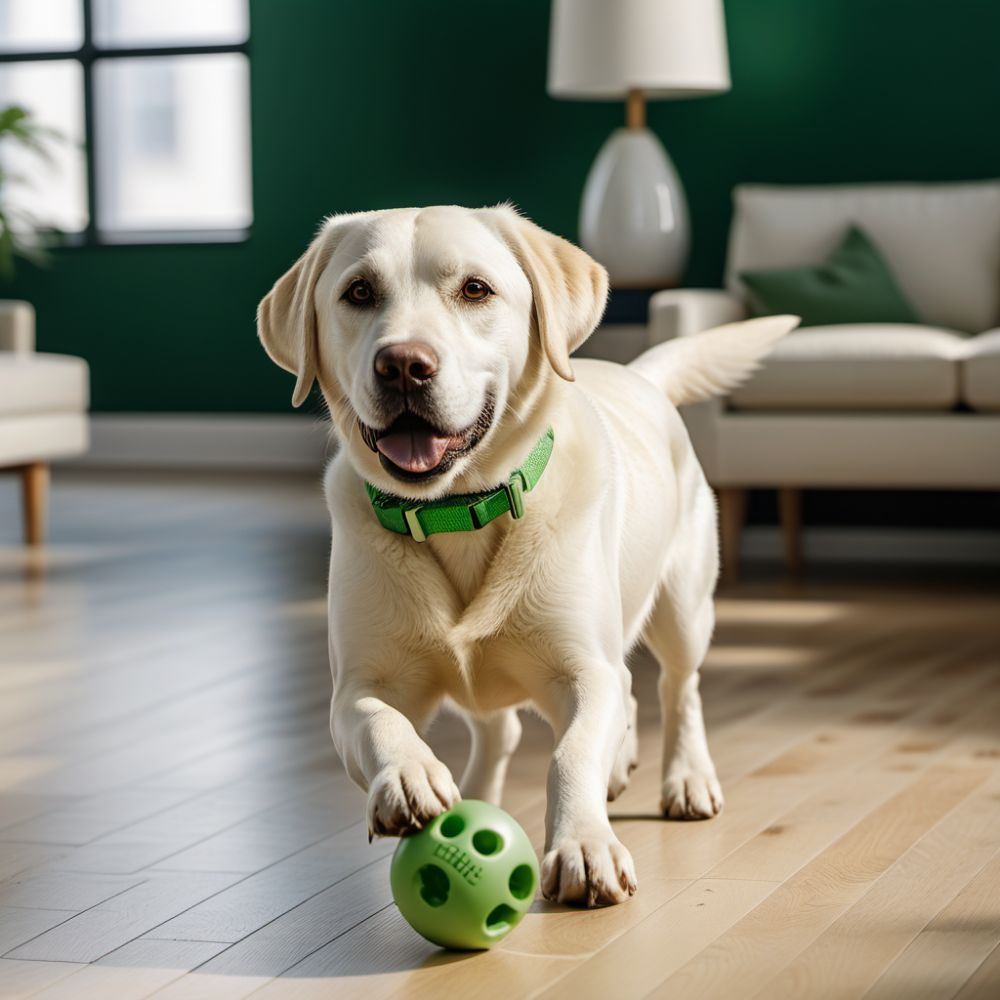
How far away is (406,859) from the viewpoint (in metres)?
1.64

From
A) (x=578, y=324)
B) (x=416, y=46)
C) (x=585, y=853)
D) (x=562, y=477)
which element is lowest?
(x=585, y=853)

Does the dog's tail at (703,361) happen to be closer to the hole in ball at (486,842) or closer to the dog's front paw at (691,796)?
the dog's front paw at (691,796)

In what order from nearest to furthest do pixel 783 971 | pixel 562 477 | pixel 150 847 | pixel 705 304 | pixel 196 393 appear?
pixel 783 971, pixel 562 477, pixel 150 847, pixel 705 304, pixel 196 393

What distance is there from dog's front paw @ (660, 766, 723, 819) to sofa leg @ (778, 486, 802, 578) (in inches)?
95.3

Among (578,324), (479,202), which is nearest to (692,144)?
(479,202)

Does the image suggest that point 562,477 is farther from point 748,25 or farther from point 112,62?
point 112,62

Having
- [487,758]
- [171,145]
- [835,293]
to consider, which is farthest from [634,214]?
[487,758]

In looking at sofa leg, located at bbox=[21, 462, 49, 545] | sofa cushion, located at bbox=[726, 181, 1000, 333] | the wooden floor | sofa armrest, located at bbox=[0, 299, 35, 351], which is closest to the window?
sofa armrest, located at bbox=[0, 299, 35, 351]

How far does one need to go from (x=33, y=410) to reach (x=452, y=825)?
3.50 metres

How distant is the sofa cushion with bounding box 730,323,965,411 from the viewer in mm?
4230

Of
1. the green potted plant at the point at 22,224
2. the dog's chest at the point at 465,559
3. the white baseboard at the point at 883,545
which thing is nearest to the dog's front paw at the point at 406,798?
the dog's chest at the point at 465,559

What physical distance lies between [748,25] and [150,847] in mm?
4469

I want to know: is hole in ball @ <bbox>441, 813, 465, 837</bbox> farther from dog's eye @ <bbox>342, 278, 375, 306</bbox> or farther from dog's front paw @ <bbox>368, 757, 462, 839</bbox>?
dog's eye @ <bbox>342, 278, 375, 306</bbox>

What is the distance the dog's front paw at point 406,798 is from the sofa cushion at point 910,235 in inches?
136
